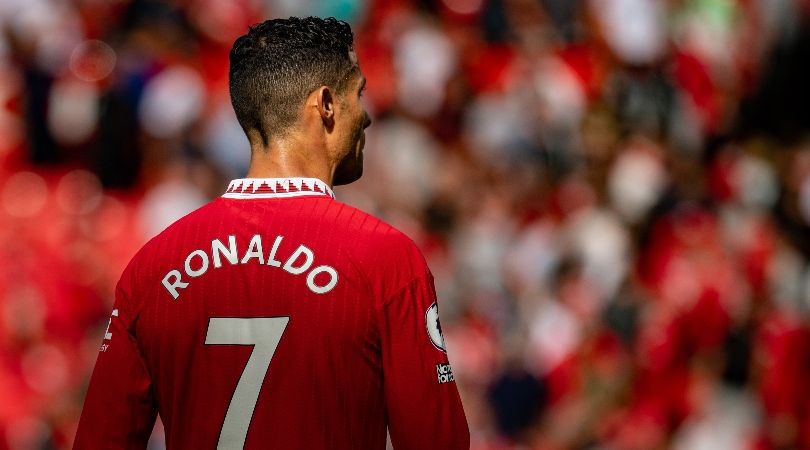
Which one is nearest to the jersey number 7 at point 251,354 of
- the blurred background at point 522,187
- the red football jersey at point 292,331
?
the red football jersey at point 292,331

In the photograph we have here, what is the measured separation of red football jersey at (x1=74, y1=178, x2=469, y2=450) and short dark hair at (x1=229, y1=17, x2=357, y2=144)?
0.12 metres

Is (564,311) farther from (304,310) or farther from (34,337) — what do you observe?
(304,310)

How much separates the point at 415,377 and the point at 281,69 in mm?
551

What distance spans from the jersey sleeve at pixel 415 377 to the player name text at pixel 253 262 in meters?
0.11

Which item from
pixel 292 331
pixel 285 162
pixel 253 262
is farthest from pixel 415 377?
pixel 285 162

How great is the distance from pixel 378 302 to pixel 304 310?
12cm

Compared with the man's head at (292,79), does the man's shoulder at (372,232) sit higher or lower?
lower

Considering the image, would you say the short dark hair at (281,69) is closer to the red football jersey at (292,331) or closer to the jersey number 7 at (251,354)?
the red football jersey at (292,331)

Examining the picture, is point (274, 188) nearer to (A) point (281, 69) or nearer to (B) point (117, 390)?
(A) point (281, 69)

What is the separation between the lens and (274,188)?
2180mm

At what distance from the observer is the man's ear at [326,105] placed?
7.13ft

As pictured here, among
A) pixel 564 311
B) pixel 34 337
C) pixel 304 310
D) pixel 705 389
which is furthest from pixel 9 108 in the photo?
pixel 304 310

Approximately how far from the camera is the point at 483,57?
8.36 m

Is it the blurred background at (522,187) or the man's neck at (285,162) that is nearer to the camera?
the man's neck at (285,162)
